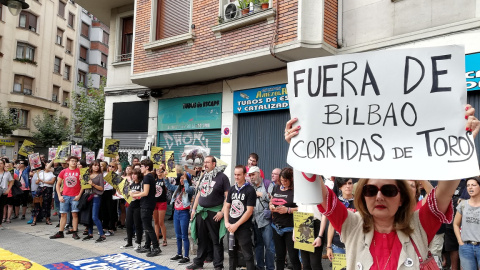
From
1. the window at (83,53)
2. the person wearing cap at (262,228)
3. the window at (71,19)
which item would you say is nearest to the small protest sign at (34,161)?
the person wearing cap at (262,228)

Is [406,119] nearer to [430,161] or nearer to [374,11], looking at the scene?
[430,161]

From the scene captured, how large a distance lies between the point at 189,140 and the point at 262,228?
630 cm

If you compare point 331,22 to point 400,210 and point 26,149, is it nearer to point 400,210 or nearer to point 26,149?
point 400,210

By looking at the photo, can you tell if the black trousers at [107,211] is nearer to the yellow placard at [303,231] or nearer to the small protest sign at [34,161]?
the small protest sign at [34,161]

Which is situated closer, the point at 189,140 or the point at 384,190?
the point at 384,190

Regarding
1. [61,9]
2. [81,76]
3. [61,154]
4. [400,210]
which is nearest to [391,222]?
[400,210]

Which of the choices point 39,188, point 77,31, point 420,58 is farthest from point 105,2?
point 77,31

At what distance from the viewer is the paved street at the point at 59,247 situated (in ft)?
23.6

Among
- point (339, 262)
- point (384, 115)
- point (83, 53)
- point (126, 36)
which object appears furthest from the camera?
point (83, 53)

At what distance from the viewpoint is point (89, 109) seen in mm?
20984

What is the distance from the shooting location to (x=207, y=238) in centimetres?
664

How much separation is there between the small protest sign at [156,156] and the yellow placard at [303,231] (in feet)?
13.4

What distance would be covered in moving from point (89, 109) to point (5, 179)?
11.0 meters

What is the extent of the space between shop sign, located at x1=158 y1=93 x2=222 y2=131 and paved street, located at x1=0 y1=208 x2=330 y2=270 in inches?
137
